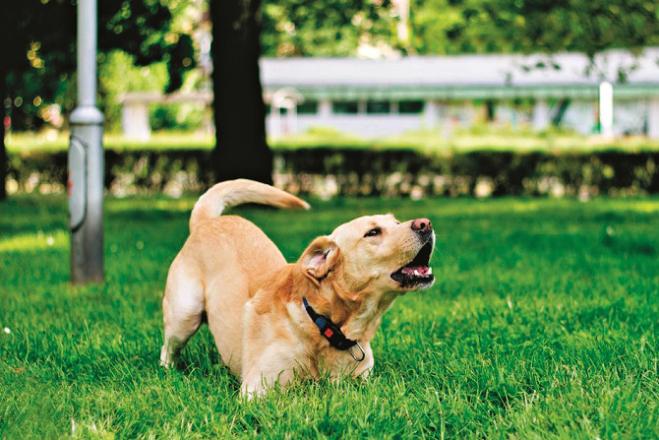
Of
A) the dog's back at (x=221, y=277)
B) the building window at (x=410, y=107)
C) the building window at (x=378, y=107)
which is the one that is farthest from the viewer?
the building window at (x=378, y=107)

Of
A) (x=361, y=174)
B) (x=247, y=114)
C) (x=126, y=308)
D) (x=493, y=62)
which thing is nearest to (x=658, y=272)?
(x=126, y=308)

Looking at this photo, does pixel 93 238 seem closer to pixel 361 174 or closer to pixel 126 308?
pixel 126 308

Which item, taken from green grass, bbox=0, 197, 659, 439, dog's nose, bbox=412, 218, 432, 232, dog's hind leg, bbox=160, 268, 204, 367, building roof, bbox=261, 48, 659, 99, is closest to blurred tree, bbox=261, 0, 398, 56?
green grass, bbox=0, 197, 659, 439

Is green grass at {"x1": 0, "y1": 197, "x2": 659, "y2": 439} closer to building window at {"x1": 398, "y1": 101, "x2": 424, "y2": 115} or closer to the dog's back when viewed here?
the dog's back

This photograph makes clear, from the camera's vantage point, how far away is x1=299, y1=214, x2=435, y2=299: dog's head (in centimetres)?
390

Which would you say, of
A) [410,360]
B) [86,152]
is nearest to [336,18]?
[86,152]

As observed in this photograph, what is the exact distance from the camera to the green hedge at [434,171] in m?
20.2

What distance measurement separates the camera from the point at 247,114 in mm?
13781

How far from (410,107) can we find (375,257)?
132ft

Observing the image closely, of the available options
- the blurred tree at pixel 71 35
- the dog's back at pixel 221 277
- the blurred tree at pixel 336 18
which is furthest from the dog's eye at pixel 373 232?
the blurred tree at pixel 336 18

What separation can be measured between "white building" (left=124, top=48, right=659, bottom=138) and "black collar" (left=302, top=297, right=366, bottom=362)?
35.9 metres

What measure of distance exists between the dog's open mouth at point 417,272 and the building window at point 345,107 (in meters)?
39.9

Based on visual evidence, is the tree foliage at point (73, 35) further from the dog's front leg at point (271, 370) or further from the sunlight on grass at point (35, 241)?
the dog's front leg at point (271, 370)

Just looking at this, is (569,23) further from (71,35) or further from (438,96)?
(438,96)
